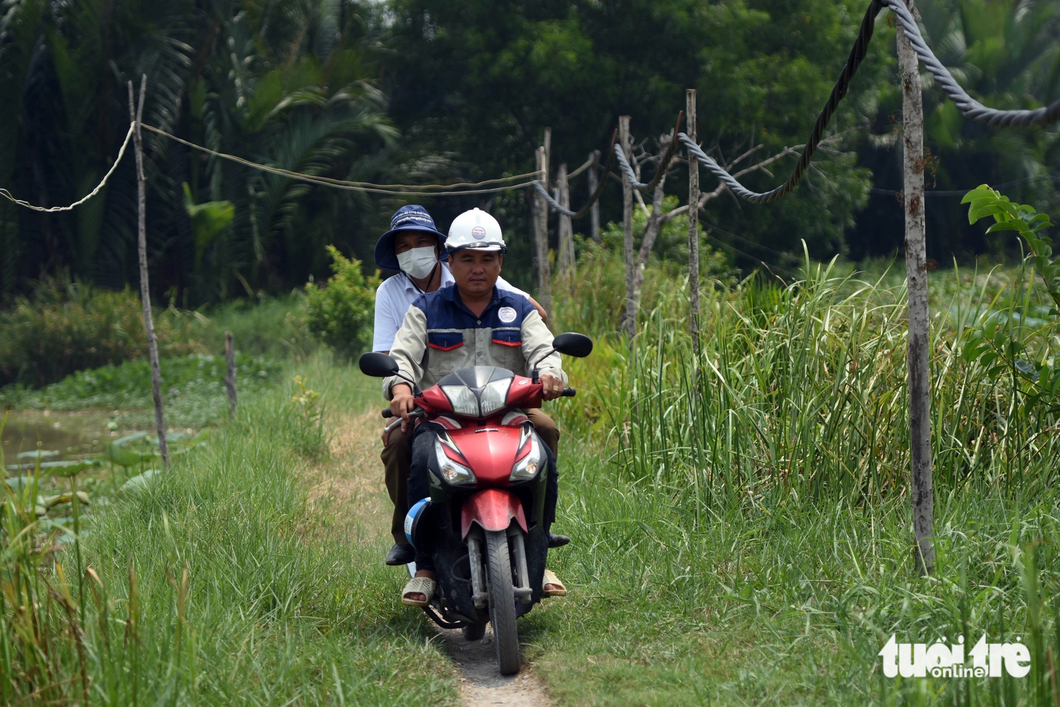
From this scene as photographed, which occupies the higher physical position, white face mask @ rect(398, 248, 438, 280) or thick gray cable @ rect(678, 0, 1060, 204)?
thick gray cable @ rect(678, 0, 1060, 204)

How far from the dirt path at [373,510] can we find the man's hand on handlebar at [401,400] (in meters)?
0.97

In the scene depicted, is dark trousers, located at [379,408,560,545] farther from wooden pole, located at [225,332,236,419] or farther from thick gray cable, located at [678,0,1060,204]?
wooden pole, located at [225,332,236,419]

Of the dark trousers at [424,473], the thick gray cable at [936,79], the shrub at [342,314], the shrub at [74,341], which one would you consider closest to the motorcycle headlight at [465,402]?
the dark trousers at [424,473]

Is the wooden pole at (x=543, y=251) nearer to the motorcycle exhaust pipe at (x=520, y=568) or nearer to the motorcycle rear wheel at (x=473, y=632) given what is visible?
the motorcycle rear wheel at (x=473, y=632)

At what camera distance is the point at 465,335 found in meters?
3.90

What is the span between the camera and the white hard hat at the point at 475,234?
12.4 feet

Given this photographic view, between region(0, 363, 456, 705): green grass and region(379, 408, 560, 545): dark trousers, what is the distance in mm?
365

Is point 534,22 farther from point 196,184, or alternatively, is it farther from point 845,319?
point 845,319

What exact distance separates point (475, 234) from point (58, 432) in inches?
435

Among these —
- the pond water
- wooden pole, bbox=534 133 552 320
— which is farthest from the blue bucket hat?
the pond water

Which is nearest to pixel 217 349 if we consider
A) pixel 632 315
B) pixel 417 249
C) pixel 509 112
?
pixel 509 112

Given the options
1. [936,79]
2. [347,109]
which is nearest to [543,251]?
[936,79]

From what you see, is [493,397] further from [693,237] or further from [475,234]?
[693,237]

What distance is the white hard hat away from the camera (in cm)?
377
